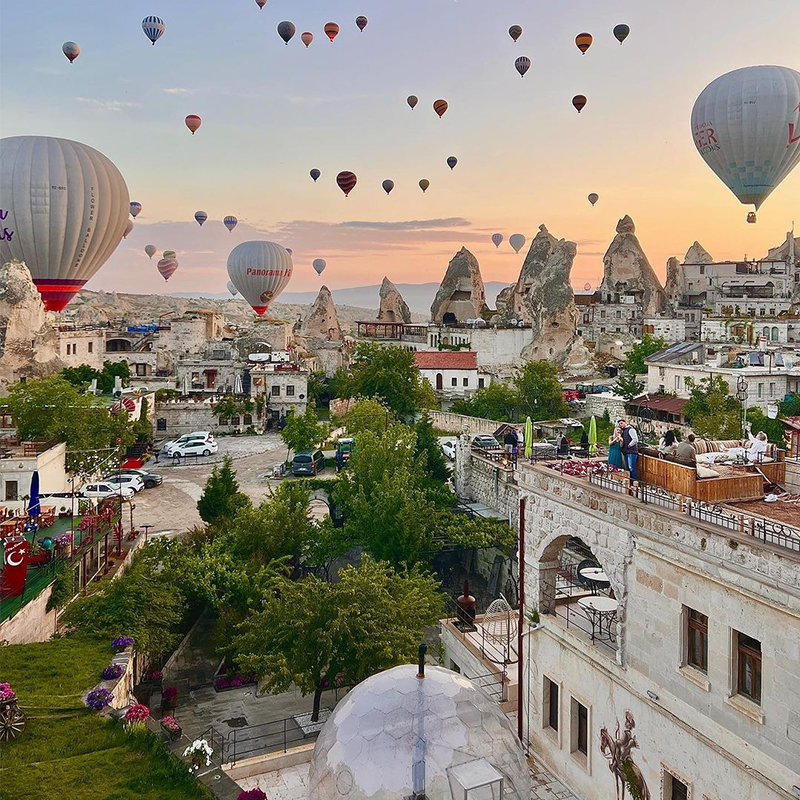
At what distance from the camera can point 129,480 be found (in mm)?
37438

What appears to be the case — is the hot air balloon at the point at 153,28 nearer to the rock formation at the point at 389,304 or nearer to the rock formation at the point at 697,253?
the rock formation at the point at 389,304

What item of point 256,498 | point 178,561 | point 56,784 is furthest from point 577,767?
point 256,498

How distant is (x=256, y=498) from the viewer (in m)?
36.6

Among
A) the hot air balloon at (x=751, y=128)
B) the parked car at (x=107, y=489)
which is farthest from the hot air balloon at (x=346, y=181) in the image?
the parked car at (x=107, y=489)

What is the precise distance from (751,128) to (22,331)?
44.0 metres

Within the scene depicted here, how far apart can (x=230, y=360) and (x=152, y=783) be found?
52633mm

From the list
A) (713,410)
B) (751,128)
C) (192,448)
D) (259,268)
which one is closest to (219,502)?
(192,448)

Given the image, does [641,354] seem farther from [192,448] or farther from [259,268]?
[192,448]

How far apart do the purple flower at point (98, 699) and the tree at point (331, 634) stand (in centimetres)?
394

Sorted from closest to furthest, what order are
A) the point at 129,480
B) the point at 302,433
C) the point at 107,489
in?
the point at 107,489
the point at 129,480
the point at 302,433

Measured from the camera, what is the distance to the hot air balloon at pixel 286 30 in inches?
2146

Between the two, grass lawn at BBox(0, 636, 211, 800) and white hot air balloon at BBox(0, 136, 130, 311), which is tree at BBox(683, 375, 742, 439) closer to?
grass lawn at BBox(0, 636, 211, 800)

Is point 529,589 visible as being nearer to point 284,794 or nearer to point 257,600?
point 284,794

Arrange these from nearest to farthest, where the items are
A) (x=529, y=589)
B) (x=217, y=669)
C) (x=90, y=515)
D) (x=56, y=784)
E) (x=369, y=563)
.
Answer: (x=56, y=784) < (x=529, y=589) < (x=369, y=563) < (x=217, y=669) < (x=90, y=515)
